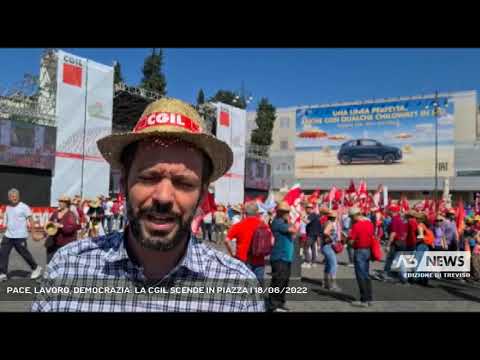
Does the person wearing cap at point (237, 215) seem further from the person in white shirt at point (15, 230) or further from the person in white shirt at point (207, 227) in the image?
the person in white shirt at point (15, 230)

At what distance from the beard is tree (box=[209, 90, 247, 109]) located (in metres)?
38.7

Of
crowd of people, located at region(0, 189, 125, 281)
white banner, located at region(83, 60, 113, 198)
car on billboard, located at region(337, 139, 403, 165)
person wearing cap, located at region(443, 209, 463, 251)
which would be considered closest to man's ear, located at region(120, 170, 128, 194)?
crowd of people, located at region(0, 189, 125, 281)

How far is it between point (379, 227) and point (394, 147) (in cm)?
3274

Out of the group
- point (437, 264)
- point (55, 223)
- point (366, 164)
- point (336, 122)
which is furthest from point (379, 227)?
point (336, 122)

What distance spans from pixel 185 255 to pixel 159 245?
0.22 metres

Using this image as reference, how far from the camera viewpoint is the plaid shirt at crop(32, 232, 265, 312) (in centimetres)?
189

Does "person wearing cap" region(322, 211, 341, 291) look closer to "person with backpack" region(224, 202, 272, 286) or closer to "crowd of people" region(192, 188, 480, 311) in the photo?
"crowd of people" region(192, 188, 480, 311)

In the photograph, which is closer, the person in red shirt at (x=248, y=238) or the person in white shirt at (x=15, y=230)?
the person in red shirt at (x=248, y=238)

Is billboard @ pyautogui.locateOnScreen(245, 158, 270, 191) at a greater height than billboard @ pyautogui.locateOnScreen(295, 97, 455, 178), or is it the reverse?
billboard @ pyautogui.locateOnScreen(295, 97, 455, 178)

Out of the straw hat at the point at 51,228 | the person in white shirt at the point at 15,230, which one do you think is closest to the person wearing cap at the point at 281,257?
the straw hat at the point at 51,228

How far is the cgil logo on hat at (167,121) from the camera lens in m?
1.82

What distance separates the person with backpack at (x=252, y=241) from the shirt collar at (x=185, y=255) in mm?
4146
